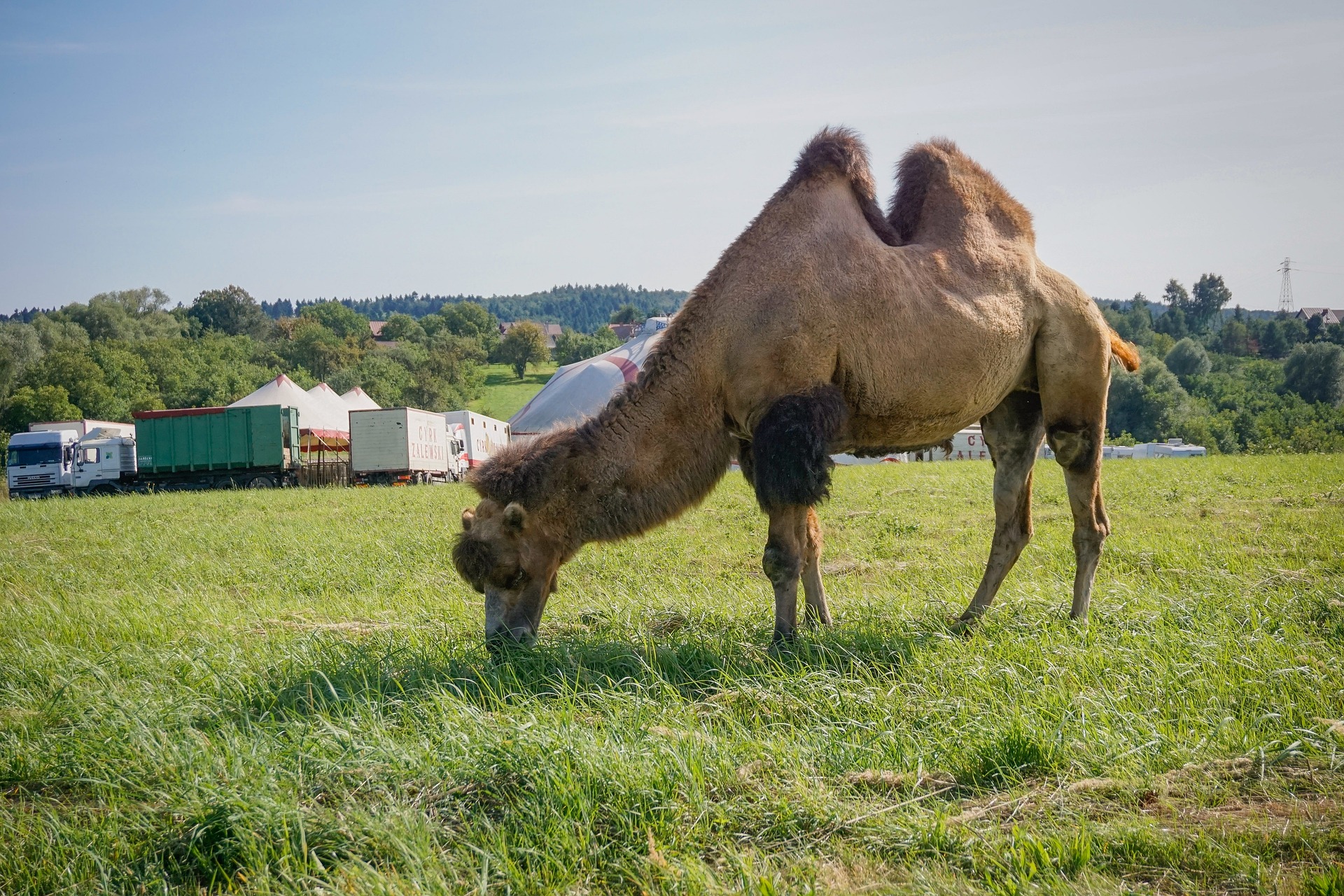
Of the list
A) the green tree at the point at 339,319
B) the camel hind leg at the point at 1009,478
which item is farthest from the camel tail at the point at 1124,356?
the green tree at the point at 339,319

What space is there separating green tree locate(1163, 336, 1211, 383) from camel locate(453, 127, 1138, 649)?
103239 mm

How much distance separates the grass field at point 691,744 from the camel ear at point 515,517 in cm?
77

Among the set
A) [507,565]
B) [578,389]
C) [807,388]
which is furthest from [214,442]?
[807,388]

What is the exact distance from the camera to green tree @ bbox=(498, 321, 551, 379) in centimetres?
12725

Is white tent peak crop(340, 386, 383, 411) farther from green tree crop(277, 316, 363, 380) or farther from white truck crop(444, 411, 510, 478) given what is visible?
green tree crop(277, 316, 363, 380)

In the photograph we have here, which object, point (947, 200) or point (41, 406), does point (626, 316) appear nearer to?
point (41, 406)

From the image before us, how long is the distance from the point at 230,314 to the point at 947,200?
155028 mm

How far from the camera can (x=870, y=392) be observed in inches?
222

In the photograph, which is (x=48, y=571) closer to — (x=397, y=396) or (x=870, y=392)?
(x=870, y=392)

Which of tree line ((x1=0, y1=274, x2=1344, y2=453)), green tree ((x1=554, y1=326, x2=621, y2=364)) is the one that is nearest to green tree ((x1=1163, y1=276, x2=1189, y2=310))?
tree line ((x1=0, y1=274, x2=1344, y2=453))

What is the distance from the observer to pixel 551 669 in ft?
16.2

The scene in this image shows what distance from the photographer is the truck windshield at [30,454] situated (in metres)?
38.5

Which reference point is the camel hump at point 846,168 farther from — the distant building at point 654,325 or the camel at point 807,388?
the distant building at point 654,325

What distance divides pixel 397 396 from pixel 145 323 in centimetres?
4609
